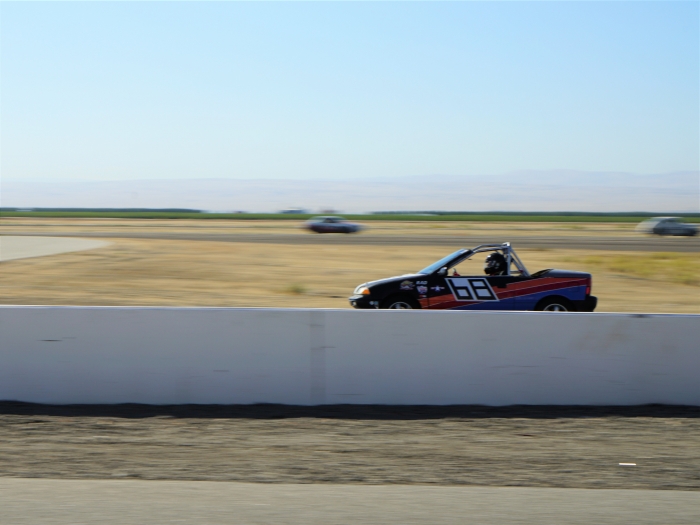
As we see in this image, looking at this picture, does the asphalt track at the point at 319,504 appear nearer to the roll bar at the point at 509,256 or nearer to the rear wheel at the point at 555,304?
the rear wheel at the point at 555,304

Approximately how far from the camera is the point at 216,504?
4.37 m

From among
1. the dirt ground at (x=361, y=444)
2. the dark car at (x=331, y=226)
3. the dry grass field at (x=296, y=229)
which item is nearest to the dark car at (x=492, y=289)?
the dirt ground at (x=361, y=444)

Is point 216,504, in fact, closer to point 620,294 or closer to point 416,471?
point 416,471

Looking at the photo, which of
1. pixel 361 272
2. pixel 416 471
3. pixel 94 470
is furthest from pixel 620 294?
pixel 94 470

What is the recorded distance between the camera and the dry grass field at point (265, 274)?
17013 mm

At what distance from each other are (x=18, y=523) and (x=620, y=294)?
17.0 metres

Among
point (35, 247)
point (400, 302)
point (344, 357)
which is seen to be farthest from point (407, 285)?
point (35, 247)

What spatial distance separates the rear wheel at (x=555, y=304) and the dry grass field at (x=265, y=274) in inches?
A: 176

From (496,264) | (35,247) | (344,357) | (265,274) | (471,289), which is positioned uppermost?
(496,264)

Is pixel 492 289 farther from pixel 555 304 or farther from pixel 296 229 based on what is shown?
pixel 296 229

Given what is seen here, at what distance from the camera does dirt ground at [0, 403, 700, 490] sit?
5191mm

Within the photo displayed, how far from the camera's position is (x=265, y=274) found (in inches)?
879

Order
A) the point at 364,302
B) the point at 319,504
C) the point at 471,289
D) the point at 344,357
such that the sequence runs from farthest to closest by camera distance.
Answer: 1. the point at 364,302
2. the point at 471,289
3. the point at 344,357
4. the point at 319,504

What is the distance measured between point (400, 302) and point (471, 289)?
3.87 feet
